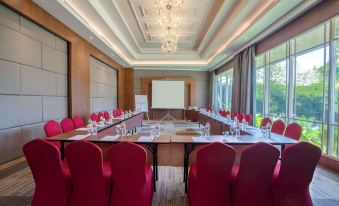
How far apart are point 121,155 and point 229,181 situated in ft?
3.94

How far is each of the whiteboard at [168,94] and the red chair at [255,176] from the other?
11.0 m

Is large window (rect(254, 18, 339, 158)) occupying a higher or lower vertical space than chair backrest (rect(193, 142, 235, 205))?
higher

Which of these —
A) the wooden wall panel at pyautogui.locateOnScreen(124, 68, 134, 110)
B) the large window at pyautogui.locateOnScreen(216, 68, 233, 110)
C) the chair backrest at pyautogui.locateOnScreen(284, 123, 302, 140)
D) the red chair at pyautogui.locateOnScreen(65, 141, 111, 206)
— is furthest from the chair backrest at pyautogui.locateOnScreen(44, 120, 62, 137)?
the wooden wall panel at pyautogui.locateOnScreen(124, 68, 134, 110)

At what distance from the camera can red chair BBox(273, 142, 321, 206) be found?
2.26 metres

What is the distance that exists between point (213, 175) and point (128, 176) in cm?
90

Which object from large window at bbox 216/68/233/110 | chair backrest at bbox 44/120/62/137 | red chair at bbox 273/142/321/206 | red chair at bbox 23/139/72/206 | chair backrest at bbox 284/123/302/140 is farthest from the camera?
large window at bbox 216/68/233/110

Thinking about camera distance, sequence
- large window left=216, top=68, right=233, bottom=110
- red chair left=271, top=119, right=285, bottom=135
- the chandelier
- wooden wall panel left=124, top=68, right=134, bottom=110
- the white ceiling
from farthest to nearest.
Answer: wooden wall panel left=124, top=68, right=134, bottom=110, large window left=216, top=68, right=233, bottom=110, the chandelier, the white ceiling, red chair left=271, top=119, right=285, bottom=135

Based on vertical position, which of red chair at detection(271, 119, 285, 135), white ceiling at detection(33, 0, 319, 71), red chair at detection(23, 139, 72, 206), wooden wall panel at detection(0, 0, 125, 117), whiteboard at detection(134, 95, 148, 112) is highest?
white ceiling at detection(33, 0, 319, 71)

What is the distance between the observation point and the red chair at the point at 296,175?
2258 mm

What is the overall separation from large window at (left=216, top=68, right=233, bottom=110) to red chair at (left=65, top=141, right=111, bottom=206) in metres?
9.89

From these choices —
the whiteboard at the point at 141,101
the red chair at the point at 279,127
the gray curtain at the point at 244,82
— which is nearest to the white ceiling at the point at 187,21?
the gray curtain at the point at 244,82

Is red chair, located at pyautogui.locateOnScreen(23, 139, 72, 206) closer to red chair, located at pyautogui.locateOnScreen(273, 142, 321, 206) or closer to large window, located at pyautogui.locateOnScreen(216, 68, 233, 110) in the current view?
red chair, located at pyautogui.locateOnScreen(273, 142, 321, 206)

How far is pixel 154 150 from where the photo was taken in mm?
3242

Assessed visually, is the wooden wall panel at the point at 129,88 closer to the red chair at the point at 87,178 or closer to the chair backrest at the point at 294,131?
the chair backrest at the point at 294,131
